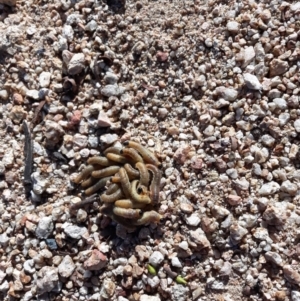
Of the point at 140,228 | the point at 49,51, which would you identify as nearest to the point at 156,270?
the point at 140,228

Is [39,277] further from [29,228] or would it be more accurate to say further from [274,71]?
[274,71]

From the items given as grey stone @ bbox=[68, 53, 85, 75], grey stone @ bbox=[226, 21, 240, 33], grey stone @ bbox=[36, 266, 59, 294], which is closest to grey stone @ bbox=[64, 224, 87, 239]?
grey stone @ bbox=[36, 266, 59, 294]

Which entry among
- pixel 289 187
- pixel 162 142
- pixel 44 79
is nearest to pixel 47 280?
pixel 162 142

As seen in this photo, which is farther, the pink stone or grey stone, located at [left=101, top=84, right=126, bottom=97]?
grey stone, located at [left=101, top=84, right=126, bottom=97]

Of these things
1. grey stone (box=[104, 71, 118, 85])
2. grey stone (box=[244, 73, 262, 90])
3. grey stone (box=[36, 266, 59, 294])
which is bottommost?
grey stone (box=[36, 266, 59, 294])

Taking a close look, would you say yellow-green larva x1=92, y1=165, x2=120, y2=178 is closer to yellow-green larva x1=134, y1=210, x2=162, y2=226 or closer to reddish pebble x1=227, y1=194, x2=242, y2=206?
yellow-green larva x1=134, y1=210, x2=162, y2=226
